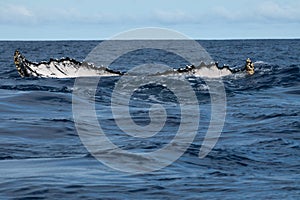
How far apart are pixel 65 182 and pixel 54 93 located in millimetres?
13653

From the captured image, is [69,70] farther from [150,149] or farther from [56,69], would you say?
[150,149]

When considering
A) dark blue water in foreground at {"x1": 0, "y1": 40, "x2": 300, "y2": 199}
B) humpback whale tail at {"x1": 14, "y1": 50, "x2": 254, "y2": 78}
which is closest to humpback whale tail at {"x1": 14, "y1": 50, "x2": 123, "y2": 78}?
humpback whale tail at {"x1": 14, "y1": 50, "x2": 254, "y2": 78}

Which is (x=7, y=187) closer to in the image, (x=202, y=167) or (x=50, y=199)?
(x=50, y=199)

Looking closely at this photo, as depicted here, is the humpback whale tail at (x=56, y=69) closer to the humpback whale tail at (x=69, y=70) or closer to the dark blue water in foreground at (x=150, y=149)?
the humpback whale tail at (x=69, y=70)

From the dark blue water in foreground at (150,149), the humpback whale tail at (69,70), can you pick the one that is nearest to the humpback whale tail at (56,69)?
the humpback whale tail at (69,70)

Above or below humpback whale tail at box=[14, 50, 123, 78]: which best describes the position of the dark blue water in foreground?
below

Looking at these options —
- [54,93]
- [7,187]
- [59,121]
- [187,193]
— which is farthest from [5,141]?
[54,93]

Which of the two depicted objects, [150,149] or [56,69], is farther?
[56,69]

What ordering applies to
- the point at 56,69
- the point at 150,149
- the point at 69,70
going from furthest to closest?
the point at 69,70
the point at 56,69
the point at 150,149

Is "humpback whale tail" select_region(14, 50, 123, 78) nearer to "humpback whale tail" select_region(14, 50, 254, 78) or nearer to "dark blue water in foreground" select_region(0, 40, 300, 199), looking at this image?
"humpback whale tail" select_region(14, 50, 254, 78)

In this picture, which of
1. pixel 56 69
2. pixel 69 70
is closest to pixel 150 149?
pixel 56 69

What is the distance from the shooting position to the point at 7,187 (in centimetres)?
892

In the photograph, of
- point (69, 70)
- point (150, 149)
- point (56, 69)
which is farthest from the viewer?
point (69, 70)

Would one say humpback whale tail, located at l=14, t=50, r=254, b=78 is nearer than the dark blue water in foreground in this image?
No
